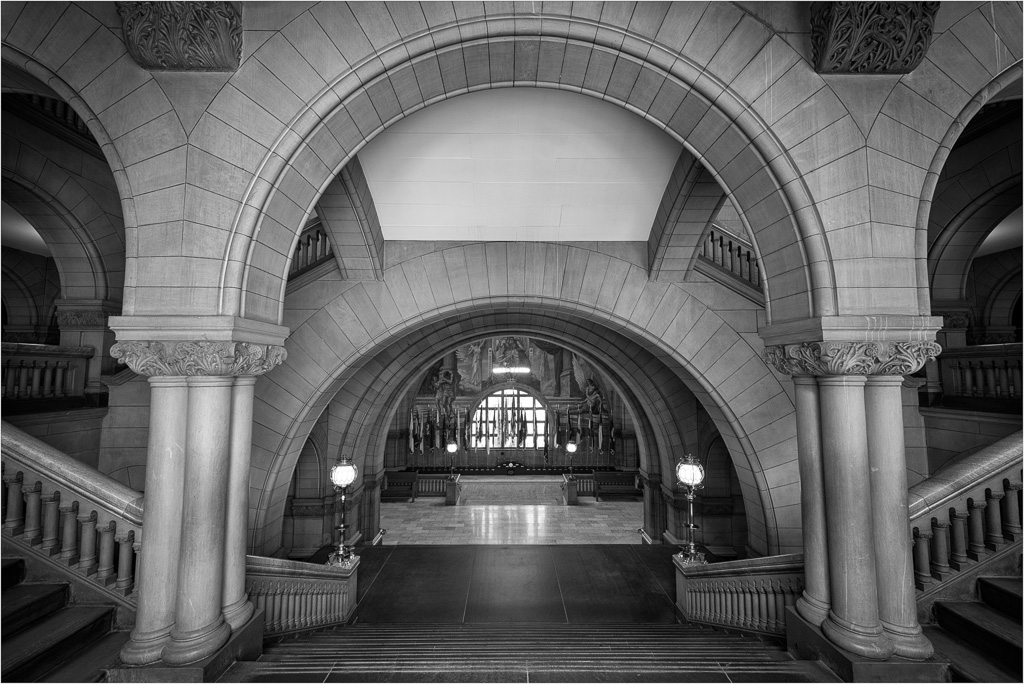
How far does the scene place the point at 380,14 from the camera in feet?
→ 12.2

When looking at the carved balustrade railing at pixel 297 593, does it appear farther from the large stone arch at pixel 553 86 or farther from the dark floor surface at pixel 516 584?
the large stone arch at pixel 553 86

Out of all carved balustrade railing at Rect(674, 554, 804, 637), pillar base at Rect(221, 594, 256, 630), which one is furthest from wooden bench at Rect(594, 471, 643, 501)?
pillar base at Rect(221, 594, 256, 630)

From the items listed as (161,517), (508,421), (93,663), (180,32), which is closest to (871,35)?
(180,32)

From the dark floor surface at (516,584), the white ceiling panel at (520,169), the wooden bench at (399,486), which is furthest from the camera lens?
the wooden bench at (399,486)

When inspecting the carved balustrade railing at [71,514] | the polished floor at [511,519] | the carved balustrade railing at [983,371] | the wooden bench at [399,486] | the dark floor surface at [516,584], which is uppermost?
the carved balustrade railing at [983,371]

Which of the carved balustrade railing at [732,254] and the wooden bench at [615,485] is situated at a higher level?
the carved balustrade railing at [732,254]

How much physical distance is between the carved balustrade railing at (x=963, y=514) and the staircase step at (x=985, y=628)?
199mm

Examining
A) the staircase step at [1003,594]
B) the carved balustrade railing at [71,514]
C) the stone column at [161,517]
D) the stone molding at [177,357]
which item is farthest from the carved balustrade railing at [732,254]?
the carved balustrade railing at [71,514]

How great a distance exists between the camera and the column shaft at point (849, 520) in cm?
351

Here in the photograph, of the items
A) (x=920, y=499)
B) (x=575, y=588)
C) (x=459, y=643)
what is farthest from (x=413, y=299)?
(x=920, y=499)

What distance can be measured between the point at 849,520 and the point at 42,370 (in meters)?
9.15

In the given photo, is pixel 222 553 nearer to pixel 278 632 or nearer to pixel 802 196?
pixel 278 632

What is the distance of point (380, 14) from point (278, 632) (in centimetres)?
541

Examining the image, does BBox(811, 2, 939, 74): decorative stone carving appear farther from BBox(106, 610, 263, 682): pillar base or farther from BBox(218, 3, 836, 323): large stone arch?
BBox(106, 610, 263, 682): pillar base
